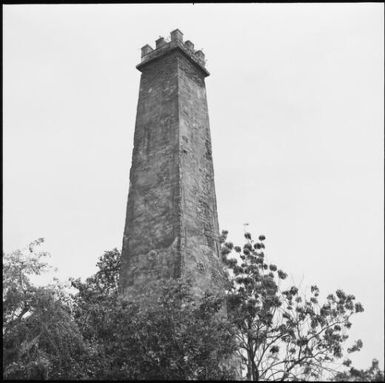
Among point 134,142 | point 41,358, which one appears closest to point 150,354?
point 41,358

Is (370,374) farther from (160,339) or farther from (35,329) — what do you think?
(35,329)

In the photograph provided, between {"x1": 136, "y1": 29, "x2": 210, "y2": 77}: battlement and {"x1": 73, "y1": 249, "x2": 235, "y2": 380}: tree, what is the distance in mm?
10166

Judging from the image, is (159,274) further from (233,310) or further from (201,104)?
(201,104)

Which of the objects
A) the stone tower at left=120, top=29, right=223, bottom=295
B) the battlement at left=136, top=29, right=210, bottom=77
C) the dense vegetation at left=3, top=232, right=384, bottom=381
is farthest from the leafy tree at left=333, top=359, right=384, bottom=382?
the battlement at left=136, top=29, right=210, bottom=77

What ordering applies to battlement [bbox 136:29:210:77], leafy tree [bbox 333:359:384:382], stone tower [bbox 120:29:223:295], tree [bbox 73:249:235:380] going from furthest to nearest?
battlement [bbox 136:29:210:77]
stone tower [bbox 120:29:223:295]
tree [bbox 73:249:235:380]
leafy tree [bbox 333:359:384:382]

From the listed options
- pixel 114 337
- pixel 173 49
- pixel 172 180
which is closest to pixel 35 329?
pixel 114 337

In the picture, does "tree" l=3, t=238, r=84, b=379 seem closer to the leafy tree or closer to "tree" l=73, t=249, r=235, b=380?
"tree" l=73, t=249, r=235, b=380

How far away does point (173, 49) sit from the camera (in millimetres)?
16734

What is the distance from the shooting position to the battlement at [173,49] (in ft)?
55.5

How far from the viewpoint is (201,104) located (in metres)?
16.7

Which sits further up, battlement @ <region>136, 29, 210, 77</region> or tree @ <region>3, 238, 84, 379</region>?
battlement @ <region>136, 29, 210, 77</region>

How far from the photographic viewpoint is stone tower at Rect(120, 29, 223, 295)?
41.8ft

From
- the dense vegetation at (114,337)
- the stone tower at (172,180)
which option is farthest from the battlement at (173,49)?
the dense vegetation at (114,337)

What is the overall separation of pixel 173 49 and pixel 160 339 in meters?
11.5
